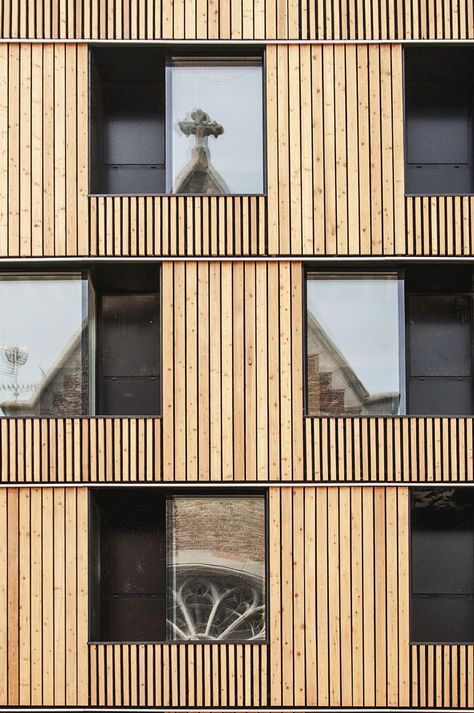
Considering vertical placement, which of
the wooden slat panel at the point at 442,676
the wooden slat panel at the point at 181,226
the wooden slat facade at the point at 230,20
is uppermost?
the wooden slat facade at the point at 230,20

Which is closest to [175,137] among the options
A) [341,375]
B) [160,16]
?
[160,16]

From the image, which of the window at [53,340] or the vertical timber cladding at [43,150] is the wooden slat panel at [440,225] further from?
the vertical timber cladding at [43,150]

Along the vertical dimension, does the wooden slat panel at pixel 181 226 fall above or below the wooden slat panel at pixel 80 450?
above

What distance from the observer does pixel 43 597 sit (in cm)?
991

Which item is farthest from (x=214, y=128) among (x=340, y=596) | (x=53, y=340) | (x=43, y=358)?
(x=340, y=596)

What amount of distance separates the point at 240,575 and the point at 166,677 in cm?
182

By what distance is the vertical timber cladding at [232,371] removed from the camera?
1005 cm

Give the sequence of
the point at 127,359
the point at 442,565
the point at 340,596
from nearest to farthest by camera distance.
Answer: the point at 340,596, the point at 442,565, the point at 127,359

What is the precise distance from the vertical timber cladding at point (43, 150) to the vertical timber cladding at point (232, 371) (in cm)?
179

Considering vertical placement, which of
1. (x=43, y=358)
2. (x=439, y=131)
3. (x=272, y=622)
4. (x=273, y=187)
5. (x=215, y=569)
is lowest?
(x=272, y=622)

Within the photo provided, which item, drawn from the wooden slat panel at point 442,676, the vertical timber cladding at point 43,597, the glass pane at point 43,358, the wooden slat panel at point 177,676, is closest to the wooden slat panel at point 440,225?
the glass pane at point 43,358

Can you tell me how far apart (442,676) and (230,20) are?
412 inches

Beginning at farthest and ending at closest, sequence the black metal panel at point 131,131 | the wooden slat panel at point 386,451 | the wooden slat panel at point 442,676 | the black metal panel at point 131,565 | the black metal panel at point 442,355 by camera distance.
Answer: the black metal panel at point 131,131 < the black metal panel at point 442,355 < the black metal panel at point 131,565 < the wooden slat panel at point 386,451 < the wooden slat panel at point 442,676

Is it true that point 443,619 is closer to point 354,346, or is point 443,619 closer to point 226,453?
point 226,453
